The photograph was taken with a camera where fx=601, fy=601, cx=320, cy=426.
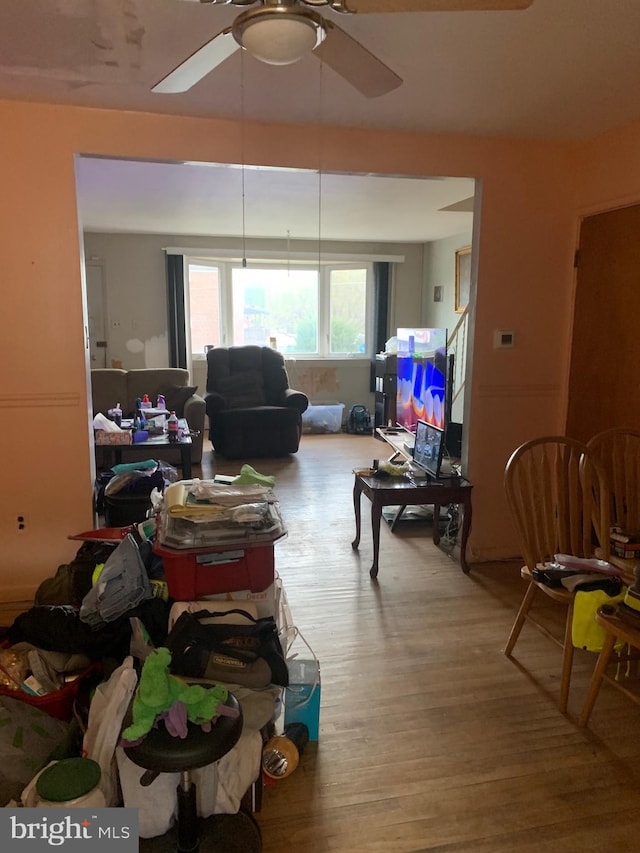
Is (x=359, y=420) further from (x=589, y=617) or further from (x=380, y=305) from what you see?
(x=589, y=617)

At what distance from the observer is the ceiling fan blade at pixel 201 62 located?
1.57m

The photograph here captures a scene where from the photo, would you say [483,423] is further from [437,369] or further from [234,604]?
[234,604]

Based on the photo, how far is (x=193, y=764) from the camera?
4.47 ft

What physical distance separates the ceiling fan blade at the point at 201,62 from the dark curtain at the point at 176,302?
203 inches

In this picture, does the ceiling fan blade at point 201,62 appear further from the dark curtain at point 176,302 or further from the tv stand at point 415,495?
the dark curtain at point 176,302

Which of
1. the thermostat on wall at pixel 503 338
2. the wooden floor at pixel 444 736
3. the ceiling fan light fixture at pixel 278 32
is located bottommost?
the wooden floor at pixel 444 736

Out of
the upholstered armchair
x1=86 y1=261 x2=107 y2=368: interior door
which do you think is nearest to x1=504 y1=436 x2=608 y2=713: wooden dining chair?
the upholstered armchair

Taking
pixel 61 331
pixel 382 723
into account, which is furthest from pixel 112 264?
pixel 382 723

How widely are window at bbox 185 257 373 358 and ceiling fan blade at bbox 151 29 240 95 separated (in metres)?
5.33

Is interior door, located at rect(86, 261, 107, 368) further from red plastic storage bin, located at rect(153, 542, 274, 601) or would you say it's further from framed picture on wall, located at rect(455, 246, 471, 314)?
red plastic storage bin, located at rect(153, 542, 274, 601)

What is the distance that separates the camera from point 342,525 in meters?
4.05

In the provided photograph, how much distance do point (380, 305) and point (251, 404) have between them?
2348 millimetres

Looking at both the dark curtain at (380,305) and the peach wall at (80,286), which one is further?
the dark curtain at (380,305)

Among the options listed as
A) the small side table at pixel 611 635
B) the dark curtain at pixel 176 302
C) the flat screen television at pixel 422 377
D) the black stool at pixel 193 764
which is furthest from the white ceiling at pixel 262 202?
the black stool at pixel 193 764
